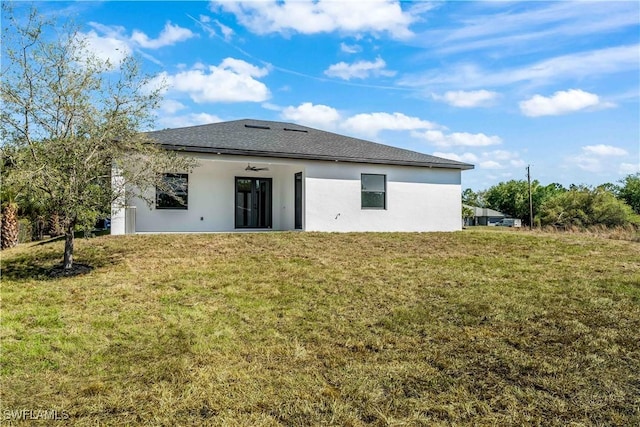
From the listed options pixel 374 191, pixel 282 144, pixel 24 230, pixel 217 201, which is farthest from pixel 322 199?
pixel 24 230

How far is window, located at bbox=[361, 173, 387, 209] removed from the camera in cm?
1445

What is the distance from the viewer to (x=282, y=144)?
555 inches

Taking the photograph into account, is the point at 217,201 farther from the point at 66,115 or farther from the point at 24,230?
the point at 24,230

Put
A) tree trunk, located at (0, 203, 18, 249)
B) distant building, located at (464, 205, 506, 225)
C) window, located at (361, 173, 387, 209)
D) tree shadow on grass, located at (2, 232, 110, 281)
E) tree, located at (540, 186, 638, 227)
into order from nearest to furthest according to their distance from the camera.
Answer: tree shadow on grass, located at (2, 232, 110, 281) → tree trunk, located at (0, 203, 18, 249) → window, located at (361, 173, 387, 209) → tree, located at (540, 186, 638, 227) → distant building, located at (464, 205, 506, 225)

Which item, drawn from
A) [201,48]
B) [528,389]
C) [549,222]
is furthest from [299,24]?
[549,222]

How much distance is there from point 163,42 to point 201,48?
2104 millimetres

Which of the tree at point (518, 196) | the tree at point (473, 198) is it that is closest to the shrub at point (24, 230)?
the tree at point (518, 196)

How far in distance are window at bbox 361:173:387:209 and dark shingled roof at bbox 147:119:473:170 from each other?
71 centimetres

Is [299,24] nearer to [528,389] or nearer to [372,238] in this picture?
[372,238]

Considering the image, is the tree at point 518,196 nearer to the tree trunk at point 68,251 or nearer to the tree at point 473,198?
the tree at point 473,198

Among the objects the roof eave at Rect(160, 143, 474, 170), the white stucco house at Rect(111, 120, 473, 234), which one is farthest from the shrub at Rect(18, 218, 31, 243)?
the roof eave at Rect(160, 143, 474, 170)

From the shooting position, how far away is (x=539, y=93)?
15773 mm

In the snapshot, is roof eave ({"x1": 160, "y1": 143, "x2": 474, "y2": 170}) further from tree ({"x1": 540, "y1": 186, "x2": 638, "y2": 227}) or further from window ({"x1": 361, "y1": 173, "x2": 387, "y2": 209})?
tree ({"x1": 540, "y1": 186, "x2": 638, "y2": 227})

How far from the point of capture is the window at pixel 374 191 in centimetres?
1445
